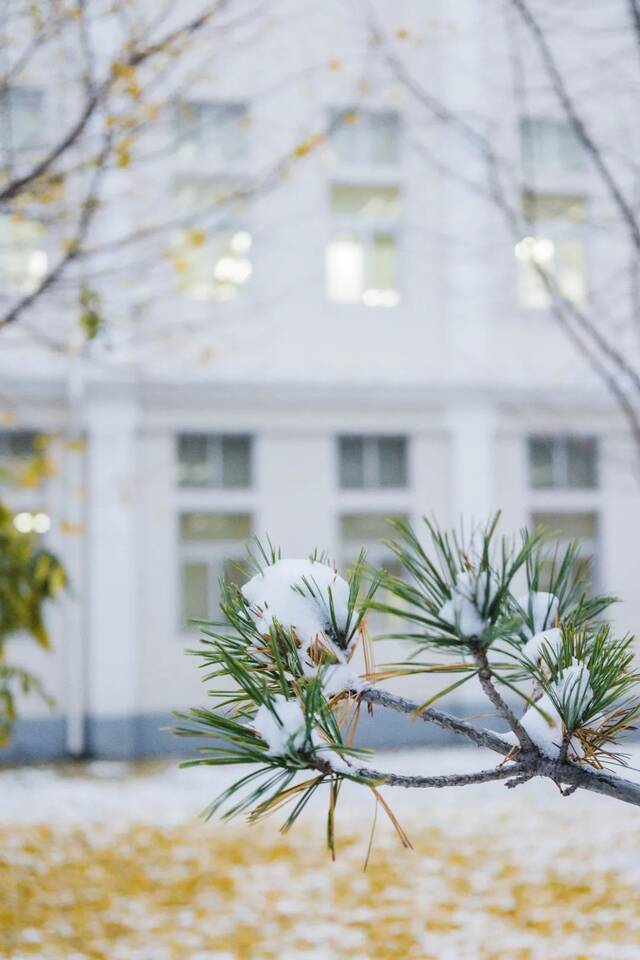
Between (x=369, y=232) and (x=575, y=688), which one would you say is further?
(x=369, y=232)

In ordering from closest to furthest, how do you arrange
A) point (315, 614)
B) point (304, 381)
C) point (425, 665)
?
point (425, 665)
point (315, 614)
point (304, 381)

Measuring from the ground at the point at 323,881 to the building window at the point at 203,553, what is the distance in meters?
2.11

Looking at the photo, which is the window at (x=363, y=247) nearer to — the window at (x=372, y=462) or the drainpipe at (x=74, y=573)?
the window at (x=372, y=462)

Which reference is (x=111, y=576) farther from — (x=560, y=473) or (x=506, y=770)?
(x=506, y=770)

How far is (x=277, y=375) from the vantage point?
8453 millimetres

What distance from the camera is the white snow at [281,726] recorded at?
1.05m

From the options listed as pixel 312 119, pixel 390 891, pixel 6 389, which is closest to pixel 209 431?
pixel 6 389

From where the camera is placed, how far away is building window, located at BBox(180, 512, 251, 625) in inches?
336

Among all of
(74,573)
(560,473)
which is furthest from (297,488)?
(560,473)

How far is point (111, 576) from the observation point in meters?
8.17

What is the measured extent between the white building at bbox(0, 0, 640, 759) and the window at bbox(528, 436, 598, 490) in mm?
20

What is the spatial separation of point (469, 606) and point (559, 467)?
8.44m

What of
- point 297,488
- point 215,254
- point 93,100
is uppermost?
point 215,254

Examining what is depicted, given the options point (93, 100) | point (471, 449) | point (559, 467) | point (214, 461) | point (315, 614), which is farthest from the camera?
point (559, 467)
